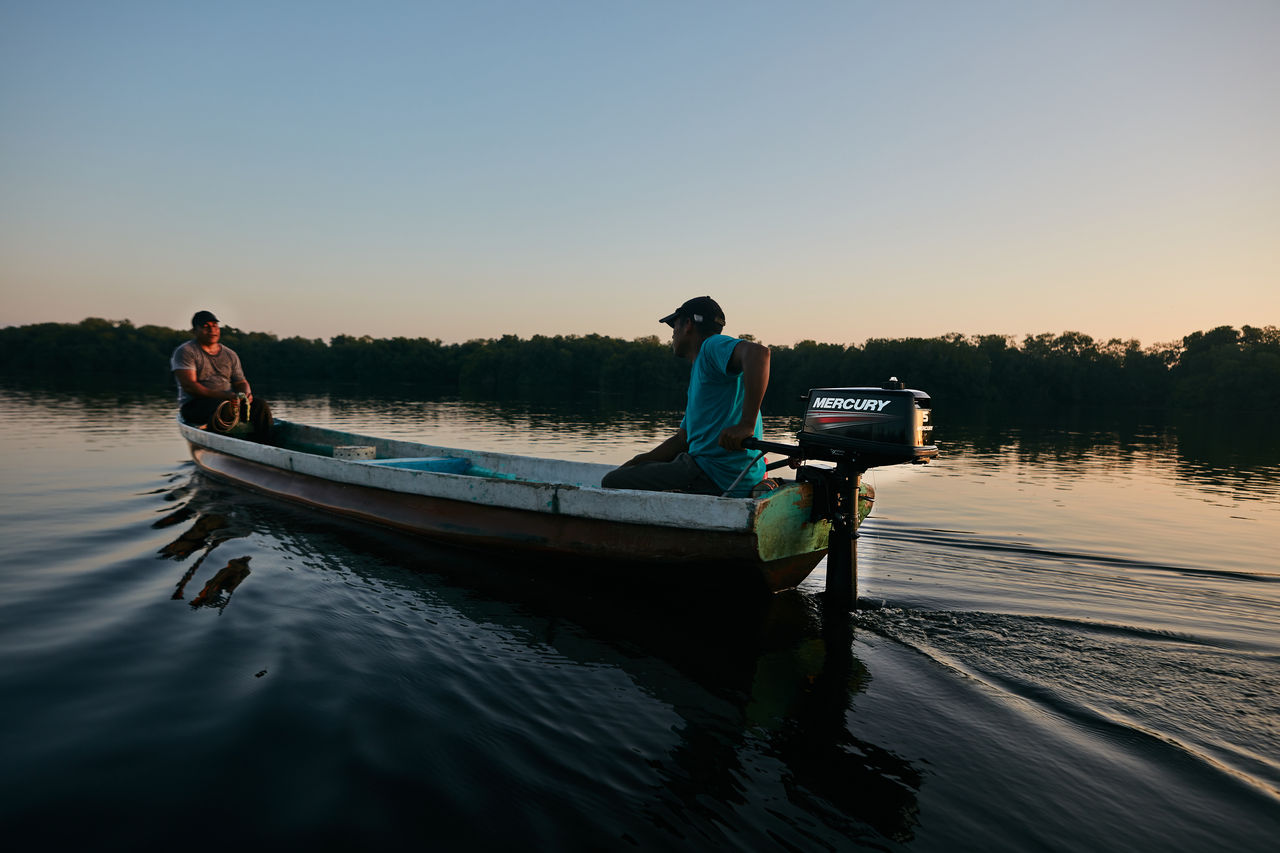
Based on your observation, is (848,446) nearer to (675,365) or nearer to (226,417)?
(226,417)

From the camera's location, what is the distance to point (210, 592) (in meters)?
5.36

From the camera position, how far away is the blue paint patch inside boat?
8130 mm

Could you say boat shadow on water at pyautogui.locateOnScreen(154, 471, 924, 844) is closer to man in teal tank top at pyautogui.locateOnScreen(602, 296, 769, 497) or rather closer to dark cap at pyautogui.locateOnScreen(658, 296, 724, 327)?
man in teal tank top at pyautogui.locateOnScreen(602, 296, 769, 497)

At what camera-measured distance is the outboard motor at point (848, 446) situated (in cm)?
452

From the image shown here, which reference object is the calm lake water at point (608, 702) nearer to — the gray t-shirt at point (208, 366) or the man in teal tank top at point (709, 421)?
the man in teal tank top at point (709, 421)

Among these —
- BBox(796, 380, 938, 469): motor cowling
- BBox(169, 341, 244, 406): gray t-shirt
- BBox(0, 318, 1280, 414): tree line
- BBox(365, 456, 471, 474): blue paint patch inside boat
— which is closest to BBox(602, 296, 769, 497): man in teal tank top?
BBox(796, 380, 938, 469): motor cowling

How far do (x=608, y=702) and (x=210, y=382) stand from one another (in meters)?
10.2

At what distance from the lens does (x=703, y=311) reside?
541 cm

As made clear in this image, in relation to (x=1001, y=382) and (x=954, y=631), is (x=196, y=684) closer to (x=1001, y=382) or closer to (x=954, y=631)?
(x=954, y=631)

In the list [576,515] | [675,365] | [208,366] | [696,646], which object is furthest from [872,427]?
[675,365]

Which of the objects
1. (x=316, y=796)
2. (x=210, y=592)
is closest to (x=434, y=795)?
(x=316, y=796)

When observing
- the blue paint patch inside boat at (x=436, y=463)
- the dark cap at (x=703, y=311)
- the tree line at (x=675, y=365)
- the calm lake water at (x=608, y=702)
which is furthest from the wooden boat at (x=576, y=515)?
the tree line at (x=675, y=365)

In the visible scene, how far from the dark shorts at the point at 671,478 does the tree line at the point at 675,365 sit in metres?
43.7

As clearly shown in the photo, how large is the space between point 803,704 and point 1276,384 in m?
85.0
